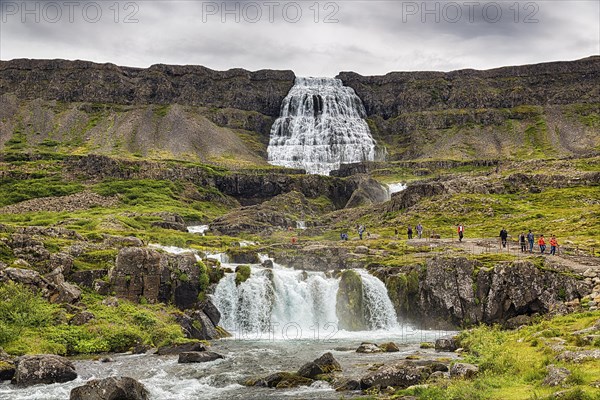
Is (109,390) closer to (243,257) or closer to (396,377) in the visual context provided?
(396,377)

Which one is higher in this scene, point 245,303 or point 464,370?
point 245,303

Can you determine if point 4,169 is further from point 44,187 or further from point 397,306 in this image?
point 397,306

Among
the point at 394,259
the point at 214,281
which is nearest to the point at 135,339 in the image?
the point at 214,281

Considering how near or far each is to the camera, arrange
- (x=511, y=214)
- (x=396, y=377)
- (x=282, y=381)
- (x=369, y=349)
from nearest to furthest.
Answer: (x=396, y=377)
(x=282, y=381)
(x=369, y=349)
(x=511, y=214)

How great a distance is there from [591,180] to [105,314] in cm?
10430

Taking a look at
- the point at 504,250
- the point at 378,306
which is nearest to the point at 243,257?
the point at 378,306

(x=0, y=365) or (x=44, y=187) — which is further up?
(x=44, y=187)

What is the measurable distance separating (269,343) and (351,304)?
44.9ft

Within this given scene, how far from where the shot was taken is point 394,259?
73625mm

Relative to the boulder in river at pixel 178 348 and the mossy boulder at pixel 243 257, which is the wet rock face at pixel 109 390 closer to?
the boulder in river at pixel 178 348

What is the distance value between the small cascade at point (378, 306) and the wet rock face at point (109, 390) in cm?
3733

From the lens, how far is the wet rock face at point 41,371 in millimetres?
35594

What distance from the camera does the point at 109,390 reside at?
30.8 m

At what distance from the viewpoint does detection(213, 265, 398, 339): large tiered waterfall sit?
213 ft
